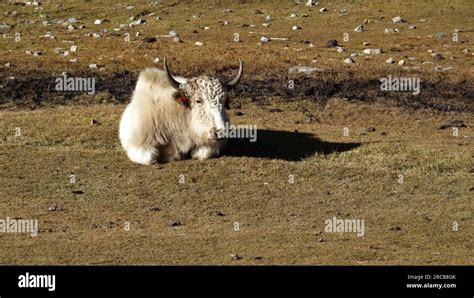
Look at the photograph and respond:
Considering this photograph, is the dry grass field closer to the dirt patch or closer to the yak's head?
the dirt patch

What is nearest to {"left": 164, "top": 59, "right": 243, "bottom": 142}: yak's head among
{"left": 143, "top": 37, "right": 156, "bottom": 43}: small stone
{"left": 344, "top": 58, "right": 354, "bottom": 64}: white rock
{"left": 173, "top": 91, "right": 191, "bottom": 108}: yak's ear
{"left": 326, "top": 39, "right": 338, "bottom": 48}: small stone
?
{"left": 173, "top": 91, "right": 191, "bottom": 108}: yak's ear

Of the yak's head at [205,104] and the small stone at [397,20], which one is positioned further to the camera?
the small stone at [397,20]

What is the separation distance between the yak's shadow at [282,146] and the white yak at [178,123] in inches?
31.8

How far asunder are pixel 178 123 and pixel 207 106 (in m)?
0.75

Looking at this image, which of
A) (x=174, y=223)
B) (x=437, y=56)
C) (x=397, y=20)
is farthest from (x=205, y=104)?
(x=397, y=20)

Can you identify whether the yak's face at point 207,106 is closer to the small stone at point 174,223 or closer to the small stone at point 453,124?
the small stone at point 174,223

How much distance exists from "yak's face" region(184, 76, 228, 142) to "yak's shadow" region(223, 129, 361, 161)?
36.0 inches

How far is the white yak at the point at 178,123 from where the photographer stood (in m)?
18.9

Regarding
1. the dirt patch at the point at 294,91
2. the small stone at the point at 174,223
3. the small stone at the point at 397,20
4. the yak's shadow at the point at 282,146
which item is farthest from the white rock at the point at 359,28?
the small stone at the point at 174,223

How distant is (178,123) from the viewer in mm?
19234

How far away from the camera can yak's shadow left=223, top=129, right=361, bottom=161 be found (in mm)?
20000

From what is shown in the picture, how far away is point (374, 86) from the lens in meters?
28.5

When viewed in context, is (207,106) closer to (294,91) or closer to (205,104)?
(205,104)
